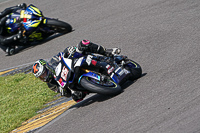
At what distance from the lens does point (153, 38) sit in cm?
1066

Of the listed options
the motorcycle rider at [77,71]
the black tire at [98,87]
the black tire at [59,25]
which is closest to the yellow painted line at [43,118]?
the motorcycle rider at [77,71]

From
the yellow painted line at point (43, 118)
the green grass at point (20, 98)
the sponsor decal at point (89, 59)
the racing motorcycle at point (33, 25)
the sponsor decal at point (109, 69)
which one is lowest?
the green grass at point (20, 98)

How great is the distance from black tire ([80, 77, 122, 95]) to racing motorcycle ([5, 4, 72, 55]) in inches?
239

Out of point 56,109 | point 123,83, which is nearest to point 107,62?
point 123,83

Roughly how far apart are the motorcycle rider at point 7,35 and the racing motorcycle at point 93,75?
611cm

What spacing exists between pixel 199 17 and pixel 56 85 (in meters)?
5.02

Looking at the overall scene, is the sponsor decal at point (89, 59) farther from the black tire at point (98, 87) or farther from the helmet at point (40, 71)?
the helmet at point (40, 71)

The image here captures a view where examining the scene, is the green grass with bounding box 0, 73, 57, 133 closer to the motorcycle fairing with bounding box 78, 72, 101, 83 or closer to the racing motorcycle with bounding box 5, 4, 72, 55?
the racing motorcycle with bounding box 5, 4, 72, 55

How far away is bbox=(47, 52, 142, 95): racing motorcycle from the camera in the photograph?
24.5 ft

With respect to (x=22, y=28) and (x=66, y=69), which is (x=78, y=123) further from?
(x=22, y=28)

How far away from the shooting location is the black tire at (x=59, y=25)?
13195mm

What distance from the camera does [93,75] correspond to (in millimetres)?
7586

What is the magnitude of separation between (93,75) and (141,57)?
99.3 inches

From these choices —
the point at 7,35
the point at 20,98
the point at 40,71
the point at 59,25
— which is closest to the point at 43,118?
the point at 40,71
